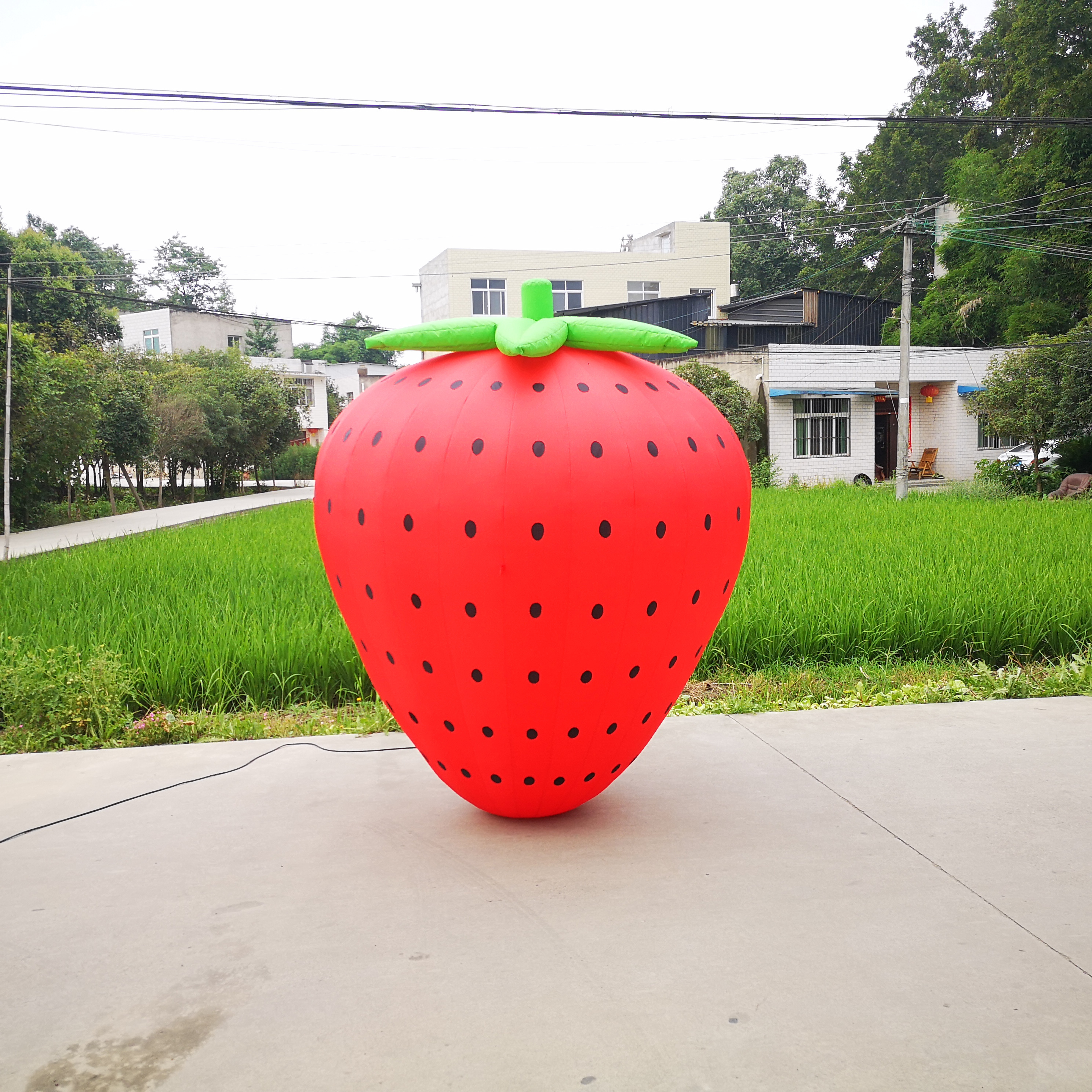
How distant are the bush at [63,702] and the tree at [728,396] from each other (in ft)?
62.2

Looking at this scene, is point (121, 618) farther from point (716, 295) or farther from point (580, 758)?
point (716, 295)

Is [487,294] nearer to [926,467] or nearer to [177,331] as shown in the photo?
[177,331]

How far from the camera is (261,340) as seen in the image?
45.3 m

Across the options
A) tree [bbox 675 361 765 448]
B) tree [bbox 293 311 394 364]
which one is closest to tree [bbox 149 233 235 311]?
tree [bbox 293 311 394 364]

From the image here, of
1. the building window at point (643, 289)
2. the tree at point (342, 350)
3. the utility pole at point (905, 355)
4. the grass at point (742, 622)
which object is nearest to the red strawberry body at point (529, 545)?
the grass at point (742, 622)

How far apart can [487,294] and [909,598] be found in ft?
93.3

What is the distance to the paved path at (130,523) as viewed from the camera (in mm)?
12688

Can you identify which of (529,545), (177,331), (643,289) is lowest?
(529,545)

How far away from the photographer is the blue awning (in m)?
22.8

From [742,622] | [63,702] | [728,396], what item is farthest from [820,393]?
[63,702]

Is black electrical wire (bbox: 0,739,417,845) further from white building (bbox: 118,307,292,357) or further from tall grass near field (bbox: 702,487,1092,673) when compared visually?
white building (bbox: 118,307,292,357)

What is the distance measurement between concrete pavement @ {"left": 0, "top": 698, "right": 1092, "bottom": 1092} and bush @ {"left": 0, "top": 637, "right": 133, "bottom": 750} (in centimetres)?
46

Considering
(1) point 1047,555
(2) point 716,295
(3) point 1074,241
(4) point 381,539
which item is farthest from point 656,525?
(2) point 716,295

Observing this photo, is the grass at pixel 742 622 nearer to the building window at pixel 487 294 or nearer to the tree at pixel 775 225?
the building window at pixel 487 294
